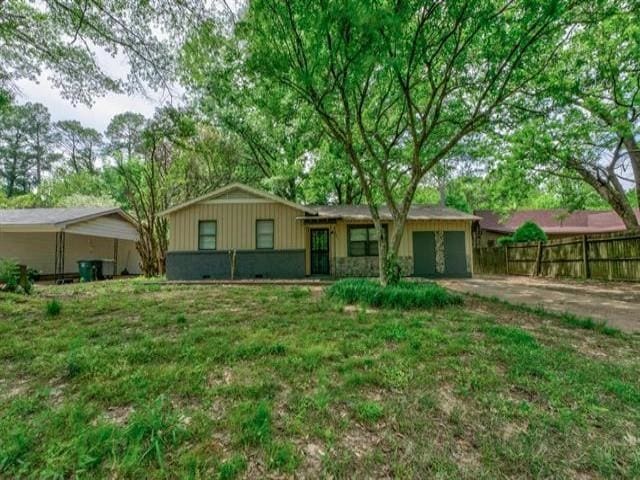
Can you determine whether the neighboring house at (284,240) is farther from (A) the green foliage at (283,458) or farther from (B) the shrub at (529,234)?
(A) the green foliage at (283,458)

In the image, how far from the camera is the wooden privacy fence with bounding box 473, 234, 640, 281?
9492mm

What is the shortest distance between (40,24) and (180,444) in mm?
9978

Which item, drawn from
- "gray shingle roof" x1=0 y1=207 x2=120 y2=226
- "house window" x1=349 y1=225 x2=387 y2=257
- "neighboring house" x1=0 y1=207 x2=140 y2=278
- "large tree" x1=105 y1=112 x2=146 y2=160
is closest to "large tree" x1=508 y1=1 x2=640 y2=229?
"house window" x1=349 y1=225 x2=387 y2=257

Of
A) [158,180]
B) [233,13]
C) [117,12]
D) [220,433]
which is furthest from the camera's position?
[158,180]

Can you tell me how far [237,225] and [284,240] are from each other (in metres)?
1.95

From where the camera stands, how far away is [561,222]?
74.9 feet

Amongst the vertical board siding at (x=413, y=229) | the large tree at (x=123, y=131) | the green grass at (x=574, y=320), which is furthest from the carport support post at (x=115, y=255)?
the green grass at (x=574, y=320)

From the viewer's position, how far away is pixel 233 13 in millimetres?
6305

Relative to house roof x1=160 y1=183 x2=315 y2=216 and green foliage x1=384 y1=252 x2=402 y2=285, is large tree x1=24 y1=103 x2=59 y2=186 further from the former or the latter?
green foliage x1=384 y1=252 x2=402 y2=285

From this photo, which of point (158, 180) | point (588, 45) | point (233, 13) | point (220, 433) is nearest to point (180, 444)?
point (220, 433)

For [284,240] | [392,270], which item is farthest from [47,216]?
[392,270]

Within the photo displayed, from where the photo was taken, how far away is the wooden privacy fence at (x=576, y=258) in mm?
9492

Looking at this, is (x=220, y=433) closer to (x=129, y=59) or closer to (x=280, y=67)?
(x=280, y=67)

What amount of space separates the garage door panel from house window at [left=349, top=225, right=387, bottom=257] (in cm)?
154
